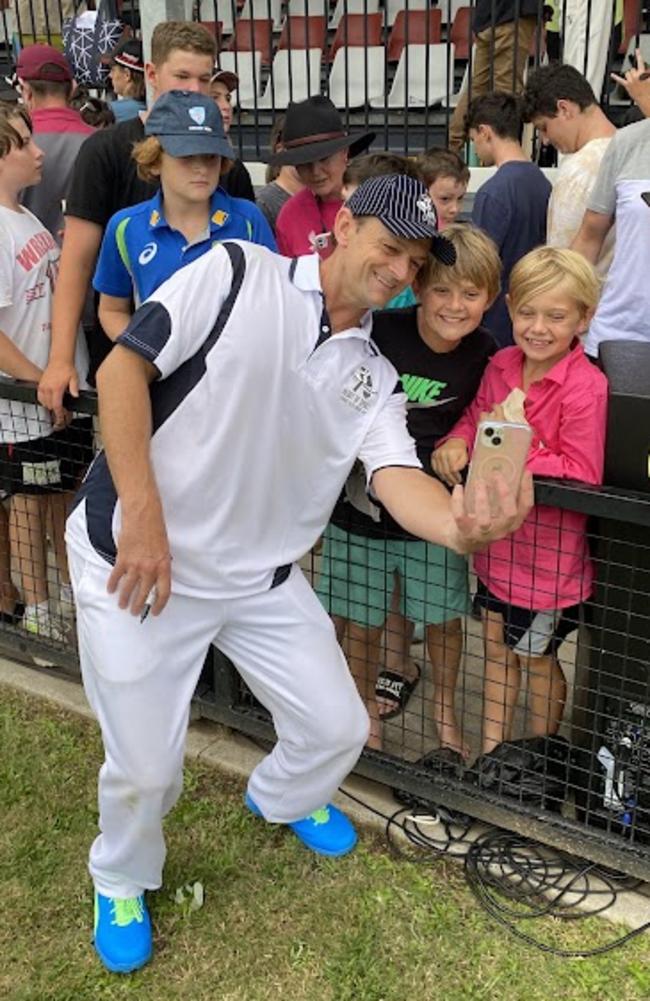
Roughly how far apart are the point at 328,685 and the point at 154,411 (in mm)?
861

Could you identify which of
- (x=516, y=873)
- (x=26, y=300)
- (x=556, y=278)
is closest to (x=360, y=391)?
(x=556, y=278)

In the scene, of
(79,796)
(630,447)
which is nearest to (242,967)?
(79,796)

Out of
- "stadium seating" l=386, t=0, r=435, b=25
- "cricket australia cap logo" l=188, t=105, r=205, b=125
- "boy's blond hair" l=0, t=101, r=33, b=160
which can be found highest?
"stadium seating" l=386, t=0, r=435, b=25

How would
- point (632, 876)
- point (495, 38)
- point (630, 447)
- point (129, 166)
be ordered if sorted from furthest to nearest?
point (495, 38) < point (129, 166) < point (632, 876) < point (630, 447)

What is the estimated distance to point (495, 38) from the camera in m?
7.42

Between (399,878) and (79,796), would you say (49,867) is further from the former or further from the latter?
(399,878)

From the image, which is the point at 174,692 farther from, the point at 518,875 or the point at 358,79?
Result: the point at 358,79

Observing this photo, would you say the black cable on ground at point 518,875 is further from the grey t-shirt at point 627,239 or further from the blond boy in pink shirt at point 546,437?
the grey t-shirt at point 627,239

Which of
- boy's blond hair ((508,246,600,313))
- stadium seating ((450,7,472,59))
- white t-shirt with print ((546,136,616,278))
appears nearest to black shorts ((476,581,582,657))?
boy's blond hair ((508,246,600,313))

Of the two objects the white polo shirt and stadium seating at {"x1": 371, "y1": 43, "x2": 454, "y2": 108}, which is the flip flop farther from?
stadium seating at {"x1": 371, "y1": 43, "x2": 454, "y2": 108}

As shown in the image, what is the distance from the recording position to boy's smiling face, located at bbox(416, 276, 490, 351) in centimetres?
282

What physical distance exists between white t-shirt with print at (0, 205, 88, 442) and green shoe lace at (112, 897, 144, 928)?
158cm

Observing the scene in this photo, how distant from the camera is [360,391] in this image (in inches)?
101

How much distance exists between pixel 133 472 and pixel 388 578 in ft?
3.97
